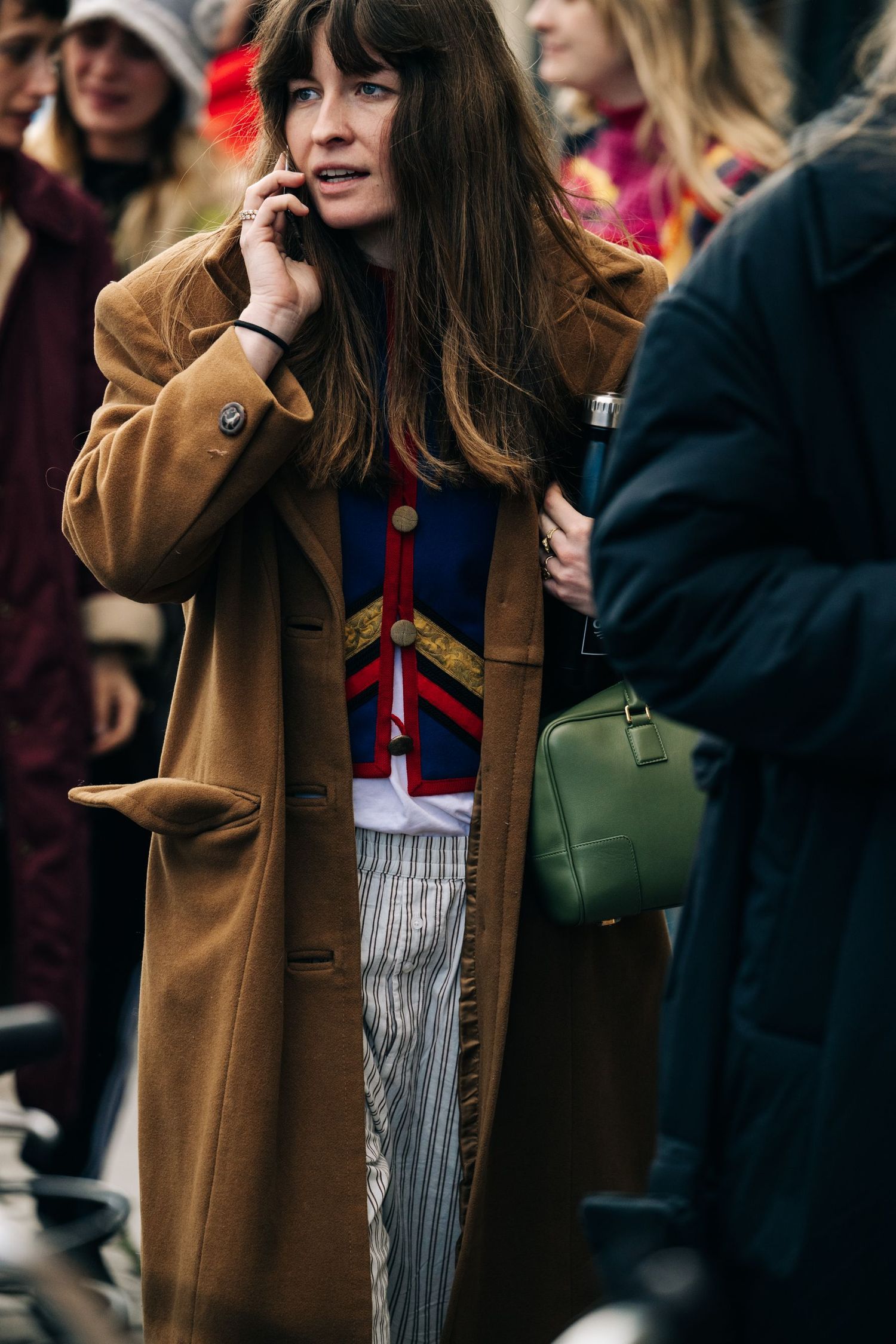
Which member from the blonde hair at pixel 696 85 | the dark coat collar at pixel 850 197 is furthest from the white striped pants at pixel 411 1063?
the blonde hair at pixel 696 85

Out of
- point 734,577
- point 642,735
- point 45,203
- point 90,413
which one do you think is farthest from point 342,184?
point 45,203

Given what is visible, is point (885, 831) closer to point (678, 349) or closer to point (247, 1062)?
point (678, 349)

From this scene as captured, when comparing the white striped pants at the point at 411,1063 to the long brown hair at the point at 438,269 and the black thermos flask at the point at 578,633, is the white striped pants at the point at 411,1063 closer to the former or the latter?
the black thermos flask at the point at 578,633

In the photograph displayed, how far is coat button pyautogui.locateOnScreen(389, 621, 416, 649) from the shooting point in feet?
7.57

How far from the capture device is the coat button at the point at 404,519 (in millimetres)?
2312

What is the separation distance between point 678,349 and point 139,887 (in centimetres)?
264

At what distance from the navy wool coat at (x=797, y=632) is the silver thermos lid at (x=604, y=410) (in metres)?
0.80

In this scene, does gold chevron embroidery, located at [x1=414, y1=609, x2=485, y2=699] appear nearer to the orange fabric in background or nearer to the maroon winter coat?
the maroon winter coat

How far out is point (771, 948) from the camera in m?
1.47

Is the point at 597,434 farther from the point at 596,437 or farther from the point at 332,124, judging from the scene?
the point at 332,124

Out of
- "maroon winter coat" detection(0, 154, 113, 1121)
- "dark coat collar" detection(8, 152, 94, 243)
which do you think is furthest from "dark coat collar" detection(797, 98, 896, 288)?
"dark coat collar" detection(8, 152, 94, 243)

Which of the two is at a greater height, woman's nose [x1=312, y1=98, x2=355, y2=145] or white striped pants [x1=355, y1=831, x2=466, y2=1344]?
woman's nose [x1=312, y1=98, x2=355, y2=145]

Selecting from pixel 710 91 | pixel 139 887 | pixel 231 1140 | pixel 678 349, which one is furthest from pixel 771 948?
pixel 710 91

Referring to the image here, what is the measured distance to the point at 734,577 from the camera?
1.44 m
